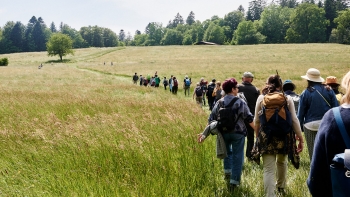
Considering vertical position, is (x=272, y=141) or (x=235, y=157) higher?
(x=272, y=141)

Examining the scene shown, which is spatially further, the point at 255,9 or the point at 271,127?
the point at 255,9

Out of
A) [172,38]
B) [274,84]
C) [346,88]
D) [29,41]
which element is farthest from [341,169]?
[29,41]

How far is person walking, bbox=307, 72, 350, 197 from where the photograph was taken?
5.60 ft

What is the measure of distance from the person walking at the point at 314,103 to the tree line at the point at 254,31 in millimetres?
106684

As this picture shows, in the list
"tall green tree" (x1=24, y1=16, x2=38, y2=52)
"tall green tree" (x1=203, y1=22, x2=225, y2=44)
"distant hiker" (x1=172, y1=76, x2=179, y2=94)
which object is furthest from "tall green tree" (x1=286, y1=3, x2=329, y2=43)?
"tall green tree" (x1=24, y1=16, x2=38, y2=52)

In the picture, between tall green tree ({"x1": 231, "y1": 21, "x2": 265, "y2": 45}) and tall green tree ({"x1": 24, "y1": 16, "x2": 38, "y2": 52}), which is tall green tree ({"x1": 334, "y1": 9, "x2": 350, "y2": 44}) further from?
tall green tree ({"x1": 24, "y1": 16, "x2": 38, "y2": 52})

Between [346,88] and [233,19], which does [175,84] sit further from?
[233,19]

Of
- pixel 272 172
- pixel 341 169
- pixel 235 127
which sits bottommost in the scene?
pixel 272 172

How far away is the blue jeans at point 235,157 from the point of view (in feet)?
14.8

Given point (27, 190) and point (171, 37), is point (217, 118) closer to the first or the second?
point (27, 190)

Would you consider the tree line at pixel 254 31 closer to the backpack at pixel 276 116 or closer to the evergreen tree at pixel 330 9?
the evergreen tree at pixel 330 9

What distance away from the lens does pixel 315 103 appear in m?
5.14

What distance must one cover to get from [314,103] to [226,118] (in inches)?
72.0

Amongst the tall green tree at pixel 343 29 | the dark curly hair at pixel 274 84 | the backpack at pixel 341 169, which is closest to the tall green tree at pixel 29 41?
the tall green tree at pixel 343 29
